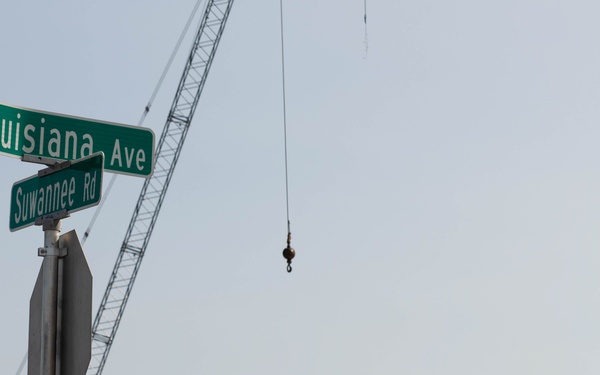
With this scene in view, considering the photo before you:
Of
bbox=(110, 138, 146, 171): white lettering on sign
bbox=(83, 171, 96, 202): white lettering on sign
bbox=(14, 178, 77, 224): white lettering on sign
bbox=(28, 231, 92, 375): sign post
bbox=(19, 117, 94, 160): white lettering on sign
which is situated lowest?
bbox=(28, 231, 92, 375): sign post

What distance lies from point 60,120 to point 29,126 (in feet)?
0.74

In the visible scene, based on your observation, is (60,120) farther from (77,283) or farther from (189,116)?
(189,116)

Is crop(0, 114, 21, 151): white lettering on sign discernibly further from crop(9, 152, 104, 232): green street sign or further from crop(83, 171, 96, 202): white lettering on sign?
crop(83, 171, 96, 202): white lettering on sign

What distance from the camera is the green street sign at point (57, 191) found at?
859 cm

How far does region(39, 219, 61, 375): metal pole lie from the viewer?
8.34 m

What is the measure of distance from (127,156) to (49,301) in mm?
1472

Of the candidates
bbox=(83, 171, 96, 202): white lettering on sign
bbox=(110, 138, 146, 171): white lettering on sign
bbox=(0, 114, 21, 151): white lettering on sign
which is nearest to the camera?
bbox=(83, 171, 96, 202): white lettering on sign

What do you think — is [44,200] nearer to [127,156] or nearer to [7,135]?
[7,135]

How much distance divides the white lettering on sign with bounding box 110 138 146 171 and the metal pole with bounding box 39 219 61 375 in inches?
36.3

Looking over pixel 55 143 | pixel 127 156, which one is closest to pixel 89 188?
pixel 55 143

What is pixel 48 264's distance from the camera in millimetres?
8547

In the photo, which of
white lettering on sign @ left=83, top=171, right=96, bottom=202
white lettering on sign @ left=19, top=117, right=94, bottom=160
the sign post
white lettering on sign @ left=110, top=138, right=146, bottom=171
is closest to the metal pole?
the sign post

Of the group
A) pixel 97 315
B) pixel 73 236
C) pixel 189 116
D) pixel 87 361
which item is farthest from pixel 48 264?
pixel 97 315

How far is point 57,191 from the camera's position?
8.88 meters
